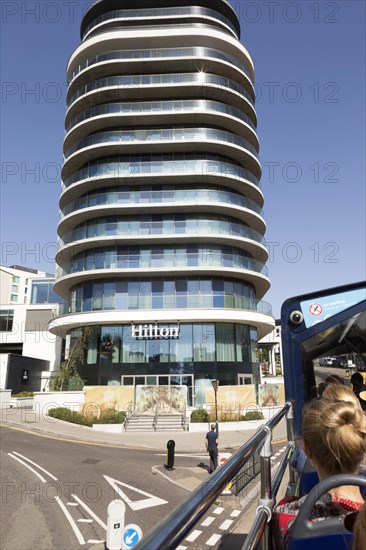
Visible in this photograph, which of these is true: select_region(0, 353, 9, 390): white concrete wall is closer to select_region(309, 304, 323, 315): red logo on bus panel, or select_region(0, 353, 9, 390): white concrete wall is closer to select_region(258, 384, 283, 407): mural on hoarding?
select_region(258, 384, 283, 407): mural on hoarding

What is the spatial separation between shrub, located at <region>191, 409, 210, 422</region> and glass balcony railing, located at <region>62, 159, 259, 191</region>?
20268 mm

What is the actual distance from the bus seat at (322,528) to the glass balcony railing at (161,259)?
31931 millimetres

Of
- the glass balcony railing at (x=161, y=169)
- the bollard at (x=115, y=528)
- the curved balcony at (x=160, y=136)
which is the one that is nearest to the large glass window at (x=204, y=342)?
the glass balcony railing at (x=161, y=169)

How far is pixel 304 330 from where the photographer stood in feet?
21.8

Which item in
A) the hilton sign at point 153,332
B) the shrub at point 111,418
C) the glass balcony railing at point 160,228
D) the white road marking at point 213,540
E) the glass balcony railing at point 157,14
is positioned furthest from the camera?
the glass balcony railing at point 157,14

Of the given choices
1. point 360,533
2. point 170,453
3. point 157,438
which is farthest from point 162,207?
point 360,533

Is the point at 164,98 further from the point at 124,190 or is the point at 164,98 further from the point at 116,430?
the point at 116,430

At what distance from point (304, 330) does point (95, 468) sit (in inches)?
484

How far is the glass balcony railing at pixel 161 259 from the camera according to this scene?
34000mm

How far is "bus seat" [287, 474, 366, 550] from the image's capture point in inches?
63.2

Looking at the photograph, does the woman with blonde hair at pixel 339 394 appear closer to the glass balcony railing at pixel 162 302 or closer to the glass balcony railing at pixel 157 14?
the glass balcony railing at pixel 162 302

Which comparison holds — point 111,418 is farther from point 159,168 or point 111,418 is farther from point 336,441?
point 336,441

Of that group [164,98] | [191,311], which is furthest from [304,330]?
[164,98]

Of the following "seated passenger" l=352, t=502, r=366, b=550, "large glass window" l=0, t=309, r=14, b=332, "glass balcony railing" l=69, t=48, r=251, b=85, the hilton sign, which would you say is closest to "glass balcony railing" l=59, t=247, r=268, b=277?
the hilton sign
